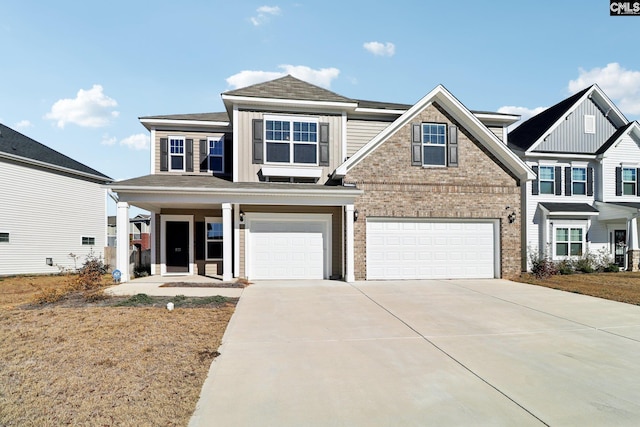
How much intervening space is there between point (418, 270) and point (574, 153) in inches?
421

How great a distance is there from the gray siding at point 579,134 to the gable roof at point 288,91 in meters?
10.6

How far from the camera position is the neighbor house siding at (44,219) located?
Result: 50.0ft

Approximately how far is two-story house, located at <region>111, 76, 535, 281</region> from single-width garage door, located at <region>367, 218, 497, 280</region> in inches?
1.4

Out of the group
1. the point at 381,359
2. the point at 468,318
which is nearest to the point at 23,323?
the point at 381,359

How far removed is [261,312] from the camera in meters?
7.79

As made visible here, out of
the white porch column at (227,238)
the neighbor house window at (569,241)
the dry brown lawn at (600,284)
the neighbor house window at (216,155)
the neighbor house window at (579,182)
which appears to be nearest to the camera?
the dry brown lawn at (600,284)

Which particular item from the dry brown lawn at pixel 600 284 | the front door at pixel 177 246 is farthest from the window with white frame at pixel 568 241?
the front door at pixel 177 246

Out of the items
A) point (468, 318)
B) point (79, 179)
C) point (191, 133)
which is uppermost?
point (191, 133)

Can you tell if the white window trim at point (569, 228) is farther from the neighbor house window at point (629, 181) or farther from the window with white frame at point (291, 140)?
the window with white frame at point (291, 140)

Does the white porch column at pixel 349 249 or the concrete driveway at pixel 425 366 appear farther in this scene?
the white porch column at pixel 349 249

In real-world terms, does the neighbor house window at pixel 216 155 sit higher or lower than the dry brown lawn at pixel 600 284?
Result: higher

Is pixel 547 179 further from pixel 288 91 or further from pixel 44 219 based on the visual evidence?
pixel 44 219

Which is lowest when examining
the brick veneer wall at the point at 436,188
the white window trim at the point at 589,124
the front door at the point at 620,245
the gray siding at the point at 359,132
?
the front door at the point at 620,245

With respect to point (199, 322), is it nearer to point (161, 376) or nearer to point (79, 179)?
point (161, 376)
